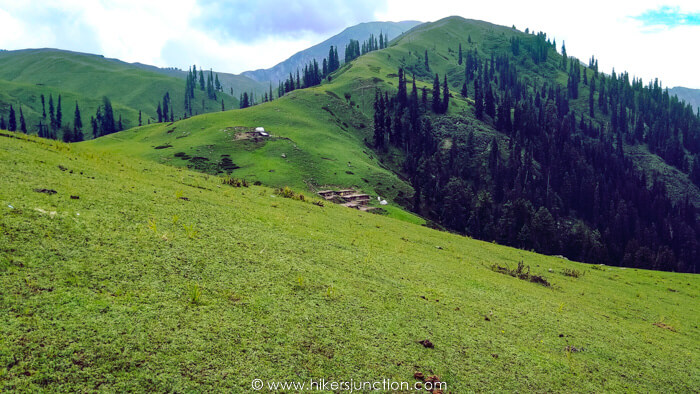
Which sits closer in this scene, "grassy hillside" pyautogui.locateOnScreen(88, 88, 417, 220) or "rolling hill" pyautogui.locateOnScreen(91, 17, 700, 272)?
"grassy hillside" pyautogui.locateOnScreen(88, 88, 417, 220)

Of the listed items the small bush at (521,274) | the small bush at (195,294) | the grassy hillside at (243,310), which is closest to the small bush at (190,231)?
the grassy hillside at (243,310)

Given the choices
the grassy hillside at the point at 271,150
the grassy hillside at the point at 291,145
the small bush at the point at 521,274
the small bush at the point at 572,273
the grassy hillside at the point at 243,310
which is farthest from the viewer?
the grassy hillside at the point at 291,145

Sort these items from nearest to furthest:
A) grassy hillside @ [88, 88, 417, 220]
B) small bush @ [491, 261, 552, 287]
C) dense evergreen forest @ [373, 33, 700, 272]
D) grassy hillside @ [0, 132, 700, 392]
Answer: grassy hillside @ [0, 132, 700, 392]
small bush @ [491, 261, 552, 287]
grassy hillside @ [88, 88, 417, 220]
dense evergreen forest @ [373, 33, 700, 272]

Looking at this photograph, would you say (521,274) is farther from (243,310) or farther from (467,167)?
(467,167)

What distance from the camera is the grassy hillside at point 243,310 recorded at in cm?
780

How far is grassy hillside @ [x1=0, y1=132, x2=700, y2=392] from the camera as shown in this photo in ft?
25.6

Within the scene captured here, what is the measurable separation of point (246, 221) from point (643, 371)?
686 inches

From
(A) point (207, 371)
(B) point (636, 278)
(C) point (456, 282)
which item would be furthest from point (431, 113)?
(A) point (207, 371)

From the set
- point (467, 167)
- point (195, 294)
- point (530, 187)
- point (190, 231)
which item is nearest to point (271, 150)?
point (190, 231)

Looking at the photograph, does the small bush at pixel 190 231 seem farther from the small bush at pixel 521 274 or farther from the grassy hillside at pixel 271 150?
the grassy hillside at pixel 271 150

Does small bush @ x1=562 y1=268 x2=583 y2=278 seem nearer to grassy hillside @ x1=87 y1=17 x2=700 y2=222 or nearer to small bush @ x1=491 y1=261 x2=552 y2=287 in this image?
small bush @ x1=491 y1=261 x2=552 y2=287

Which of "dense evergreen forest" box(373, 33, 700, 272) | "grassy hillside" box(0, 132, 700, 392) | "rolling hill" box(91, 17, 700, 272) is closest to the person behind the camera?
"grassy hillside" box(0, 132, 700, 392)

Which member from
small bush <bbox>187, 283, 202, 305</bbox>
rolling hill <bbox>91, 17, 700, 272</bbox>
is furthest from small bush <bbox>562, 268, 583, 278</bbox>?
rolling hill <bbox>91, 17, 700, 272</bbox>

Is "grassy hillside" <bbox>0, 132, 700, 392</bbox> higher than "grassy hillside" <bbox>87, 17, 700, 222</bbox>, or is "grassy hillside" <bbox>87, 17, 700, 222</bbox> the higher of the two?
"grassy hillside" <bbox>87, 17, 700, 222</bbox>
